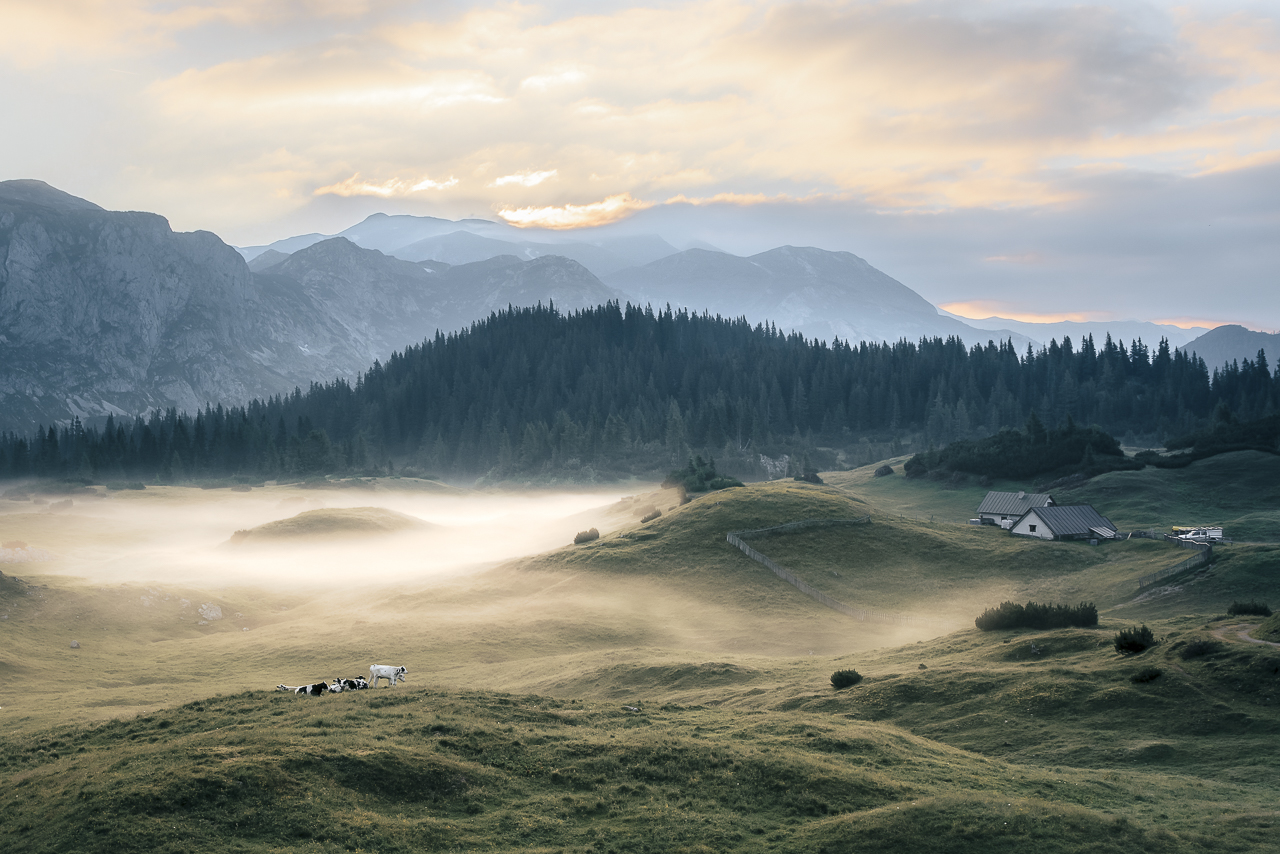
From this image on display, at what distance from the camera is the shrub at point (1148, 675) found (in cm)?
3434

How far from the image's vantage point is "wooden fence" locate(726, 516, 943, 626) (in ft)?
218

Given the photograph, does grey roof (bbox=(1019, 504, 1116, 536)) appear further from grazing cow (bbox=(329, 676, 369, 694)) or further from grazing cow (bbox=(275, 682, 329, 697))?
grazing cow (bbox=(275, 682, 329, 697))

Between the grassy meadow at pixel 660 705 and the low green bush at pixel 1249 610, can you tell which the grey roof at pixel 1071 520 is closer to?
the grassy meadow at pixel 660 705

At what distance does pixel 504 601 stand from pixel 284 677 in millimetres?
26141

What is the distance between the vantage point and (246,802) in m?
22.0

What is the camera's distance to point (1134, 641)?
3822 cm

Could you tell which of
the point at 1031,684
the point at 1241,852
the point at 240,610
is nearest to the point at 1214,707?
the point at 1031,684

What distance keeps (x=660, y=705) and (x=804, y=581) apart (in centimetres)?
4065

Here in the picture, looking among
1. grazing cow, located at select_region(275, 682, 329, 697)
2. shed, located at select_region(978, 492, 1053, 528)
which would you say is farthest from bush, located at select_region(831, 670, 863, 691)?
shed, located at select_region(978, 492, 1053, 528)

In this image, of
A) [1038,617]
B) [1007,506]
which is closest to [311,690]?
[1038,617]

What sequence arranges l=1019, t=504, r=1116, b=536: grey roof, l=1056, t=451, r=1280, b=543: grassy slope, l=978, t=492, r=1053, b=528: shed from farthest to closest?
l=1056, t=451, r=1280, b=543: grassy slope → l=978, t=492, r=1053, b=528: shed → l=1019, t=504, r=1116, b=536: grey roof

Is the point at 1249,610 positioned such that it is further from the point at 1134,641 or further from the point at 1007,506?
the point at 1007,506

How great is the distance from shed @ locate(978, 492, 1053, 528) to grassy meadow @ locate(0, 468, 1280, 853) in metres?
10.7

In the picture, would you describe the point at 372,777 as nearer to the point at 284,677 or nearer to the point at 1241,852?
the point at 1241,852
